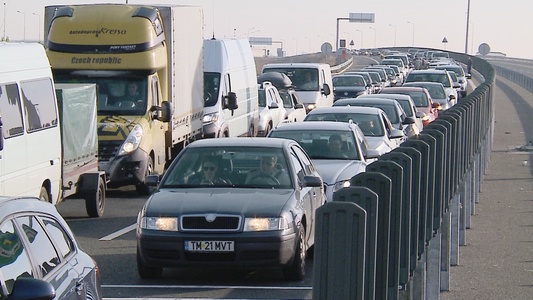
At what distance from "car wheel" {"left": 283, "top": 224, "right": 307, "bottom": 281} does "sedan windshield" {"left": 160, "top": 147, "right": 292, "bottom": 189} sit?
74 cm

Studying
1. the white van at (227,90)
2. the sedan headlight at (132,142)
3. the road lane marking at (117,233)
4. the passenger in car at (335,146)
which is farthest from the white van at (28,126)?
the white van at (227,90)

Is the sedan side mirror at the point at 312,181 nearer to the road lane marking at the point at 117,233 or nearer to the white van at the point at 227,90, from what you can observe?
the road lane marking at the point at 117,233

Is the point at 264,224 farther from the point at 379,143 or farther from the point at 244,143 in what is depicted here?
the point at 379,143

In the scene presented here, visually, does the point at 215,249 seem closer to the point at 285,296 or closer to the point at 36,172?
the point at 285,296

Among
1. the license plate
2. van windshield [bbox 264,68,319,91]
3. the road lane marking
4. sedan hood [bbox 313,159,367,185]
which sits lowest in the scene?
van windshield [bbox 264,68,319,91]

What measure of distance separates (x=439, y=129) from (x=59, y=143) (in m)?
6.14

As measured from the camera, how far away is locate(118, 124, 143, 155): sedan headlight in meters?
19.5

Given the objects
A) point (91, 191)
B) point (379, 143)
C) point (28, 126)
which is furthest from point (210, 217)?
point (379, 143)

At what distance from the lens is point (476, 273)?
12805 millimetres

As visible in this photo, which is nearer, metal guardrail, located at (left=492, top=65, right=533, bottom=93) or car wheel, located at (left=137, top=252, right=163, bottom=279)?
car wheel, located at (left=137, top=252, right=163, bottom=279)

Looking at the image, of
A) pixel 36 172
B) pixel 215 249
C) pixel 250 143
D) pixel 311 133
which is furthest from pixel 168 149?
pixel 215 249

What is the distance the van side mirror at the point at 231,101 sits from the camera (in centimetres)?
2600

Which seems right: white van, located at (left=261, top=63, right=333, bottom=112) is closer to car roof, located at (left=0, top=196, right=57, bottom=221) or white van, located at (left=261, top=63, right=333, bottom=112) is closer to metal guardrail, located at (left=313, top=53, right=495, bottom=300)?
metal guardrail, located at (left=313, top=53, right=495, bottom=300)

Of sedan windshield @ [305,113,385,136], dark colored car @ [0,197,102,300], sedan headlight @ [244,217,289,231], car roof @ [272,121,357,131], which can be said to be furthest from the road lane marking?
dark colored car @ [0,197,102,300]
